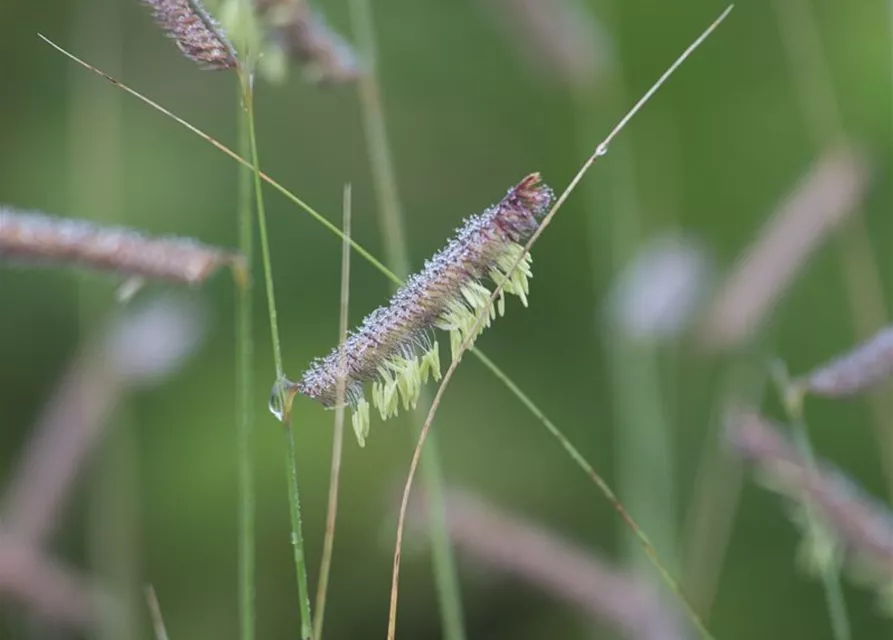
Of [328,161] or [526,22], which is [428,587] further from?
[526,22]

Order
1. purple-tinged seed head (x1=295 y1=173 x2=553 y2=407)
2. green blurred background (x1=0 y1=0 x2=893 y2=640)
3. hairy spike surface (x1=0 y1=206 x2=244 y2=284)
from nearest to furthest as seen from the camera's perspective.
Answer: purple-tinged seed head (x1=295 y1=173 x2=553 y2=407)
hairy spike surface (x1=0 y1=206 x2=244 y2=284)
green blurred background (x1=0 y1=0 x2=893 y2=640)

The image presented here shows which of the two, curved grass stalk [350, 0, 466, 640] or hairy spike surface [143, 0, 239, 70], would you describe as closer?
hairy spike surface [143, 0, 239, 70]

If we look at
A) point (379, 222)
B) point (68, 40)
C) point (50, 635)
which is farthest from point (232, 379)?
point (68, 40)

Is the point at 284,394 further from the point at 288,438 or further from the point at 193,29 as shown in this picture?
the point at 193,29

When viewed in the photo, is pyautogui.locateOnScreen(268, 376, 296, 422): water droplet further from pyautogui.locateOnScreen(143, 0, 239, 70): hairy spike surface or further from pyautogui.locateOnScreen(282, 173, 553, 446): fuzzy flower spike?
pyautogui.locateOnScreen(143, 0, 239, 70): hairy spike surface

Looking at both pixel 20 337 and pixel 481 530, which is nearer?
pixel 481 530

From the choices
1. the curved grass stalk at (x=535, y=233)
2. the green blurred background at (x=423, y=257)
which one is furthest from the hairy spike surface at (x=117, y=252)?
the green blurred background at (x=423, y=257)

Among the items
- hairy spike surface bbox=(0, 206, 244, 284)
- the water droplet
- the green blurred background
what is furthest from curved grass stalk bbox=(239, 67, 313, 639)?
the green blurred background
